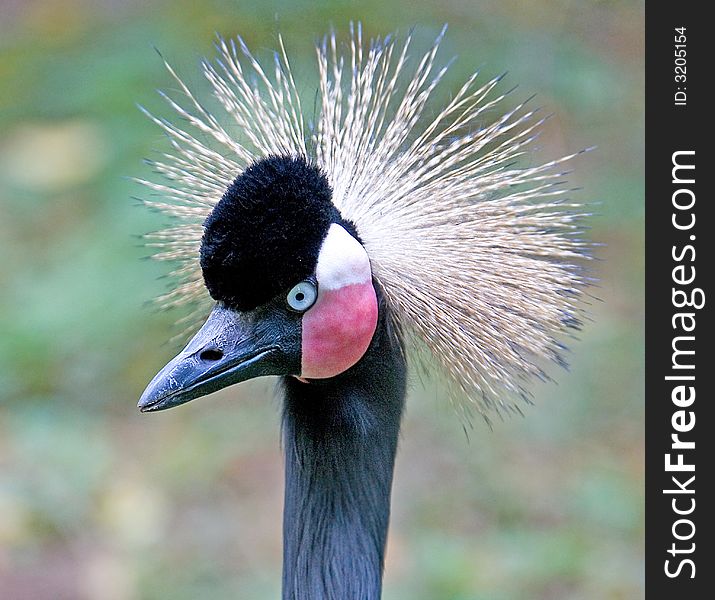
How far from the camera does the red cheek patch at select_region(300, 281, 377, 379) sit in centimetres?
147

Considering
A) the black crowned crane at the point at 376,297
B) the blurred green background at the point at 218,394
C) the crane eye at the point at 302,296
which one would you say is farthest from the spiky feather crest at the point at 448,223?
the blurred green background at the point at 218,394

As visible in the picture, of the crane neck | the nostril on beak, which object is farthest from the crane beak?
the crane neck

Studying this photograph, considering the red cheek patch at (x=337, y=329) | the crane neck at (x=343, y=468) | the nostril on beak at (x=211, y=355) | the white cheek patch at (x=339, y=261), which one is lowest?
the crane neck at (x=343, y=468)

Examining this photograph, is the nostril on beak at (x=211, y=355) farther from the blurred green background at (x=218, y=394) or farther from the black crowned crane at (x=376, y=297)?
the blurred green background at (x=218, y=394)

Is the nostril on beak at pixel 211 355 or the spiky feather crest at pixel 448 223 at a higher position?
the spiky feather crest at pixel 448 223

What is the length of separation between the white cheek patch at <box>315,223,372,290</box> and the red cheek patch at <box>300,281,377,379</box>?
13mm

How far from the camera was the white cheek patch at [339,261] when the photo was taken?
1447 millimetres

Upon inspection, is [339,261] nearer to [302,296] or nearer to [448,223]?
[302,296]

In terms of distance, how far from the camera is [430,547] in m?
2.71

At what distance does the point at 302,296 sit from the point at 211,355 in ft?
0.48

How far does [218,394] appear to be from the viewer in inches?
129

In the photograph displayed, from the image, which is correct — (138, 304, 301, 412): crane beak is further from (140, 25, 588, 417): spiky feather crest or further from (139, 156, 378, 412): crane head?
(140, 25, 588, 417): spiky feather crest

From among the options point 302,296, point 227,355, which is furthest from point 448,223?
point 227,355

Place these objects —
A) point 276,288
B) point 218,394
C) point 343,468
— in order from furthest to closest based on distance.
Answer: point 218,394 < point 343,468 < point 276,288
